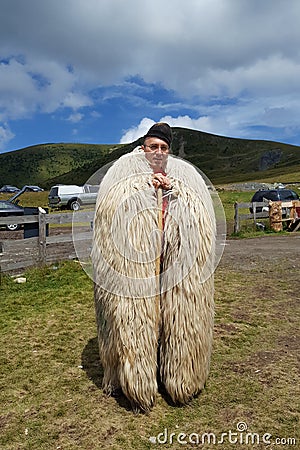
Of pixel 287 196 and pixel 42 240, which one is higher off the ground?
pixel 287 196

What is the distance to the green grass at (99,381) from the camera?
119 inches

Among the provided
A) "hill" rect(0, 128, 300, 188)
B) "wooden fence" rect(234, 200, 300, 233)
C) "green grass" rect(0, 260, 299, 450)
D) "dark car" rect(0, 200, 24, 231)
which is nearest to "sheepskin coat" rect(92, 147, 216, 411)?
"green grass" rect(0, 260, 299, 450)

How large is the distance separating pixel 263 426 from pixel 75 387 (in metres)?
1.62

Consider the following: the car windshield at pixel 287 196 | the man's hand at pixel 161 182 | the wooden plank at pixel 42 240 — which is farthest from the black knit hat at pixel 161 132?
the car windshield at pixel 287 196

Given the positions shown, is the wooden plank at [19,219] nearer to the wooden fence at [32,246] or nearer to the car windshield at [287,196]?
the wooden fence at [32,246]

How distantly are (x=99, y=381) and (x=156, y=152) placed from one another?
2.12 metres

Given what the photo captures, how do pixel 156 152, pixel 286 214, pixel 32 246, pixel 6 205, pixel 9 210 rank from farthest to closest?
1. pixel 6 205
2. pixel 9 210
3. pixel 286 214
4. pixel 32 246
5. pixel 156 152

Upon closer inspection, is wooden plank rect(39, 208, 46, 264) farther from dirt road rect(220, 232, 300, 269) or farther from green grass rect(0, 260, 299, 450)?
dirt road rect(220, 232, 300, 269)

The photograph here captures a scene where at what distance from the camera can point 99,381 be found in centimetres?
380

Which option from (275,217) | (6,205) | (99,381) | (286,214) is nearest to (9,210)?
(6,205)

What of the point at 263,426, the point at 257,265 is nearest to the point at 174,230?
the point at 263,426

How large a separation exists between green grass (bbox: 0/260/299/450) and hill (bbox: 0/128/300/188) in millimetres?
102664

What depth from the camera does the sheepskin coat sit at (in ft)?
10.5

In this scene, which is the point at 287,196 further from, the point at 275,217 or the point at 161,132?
the point at 161,132
